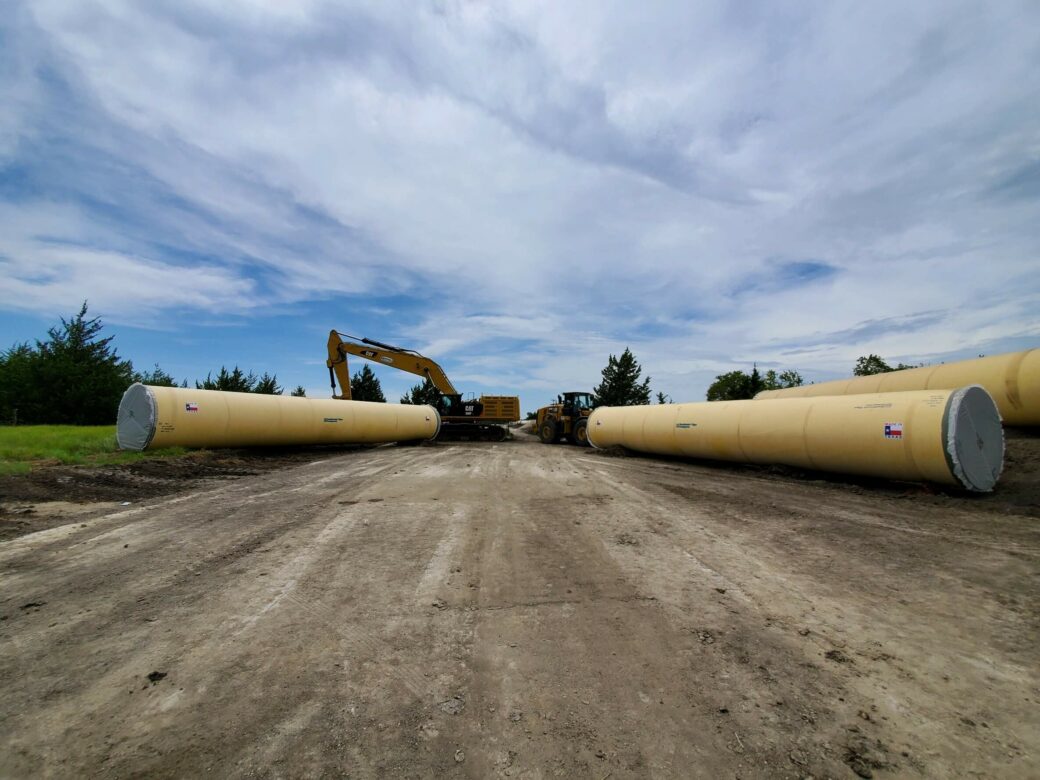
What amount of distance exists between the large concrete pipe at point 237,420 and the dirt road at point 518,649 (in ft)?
25.2

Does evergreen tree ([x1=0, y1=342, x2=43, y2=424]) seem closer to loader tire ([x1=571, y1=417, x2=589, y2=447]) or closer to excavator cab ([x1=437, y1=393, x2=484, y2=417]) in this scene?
excavator cab ([x1=437, y1=393, x2=484, y2=417])

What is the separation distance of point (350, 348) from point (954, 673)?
21946 millimetres

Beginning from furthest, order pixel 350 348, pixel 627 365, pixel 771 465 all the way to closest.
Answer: pixel 627 365 → pixel 350 348 → pixel 771 465

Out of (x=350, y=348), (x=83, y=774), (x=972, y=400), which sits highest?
(x=350, y=348)

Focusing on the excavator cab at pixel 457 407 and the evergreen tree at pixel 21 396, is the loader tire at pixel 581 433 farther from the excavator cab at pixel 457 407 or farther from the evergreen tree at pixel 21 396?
the evergreen tree at pixel 21 396

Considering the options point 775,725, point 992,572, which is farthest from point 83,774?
point 992,572

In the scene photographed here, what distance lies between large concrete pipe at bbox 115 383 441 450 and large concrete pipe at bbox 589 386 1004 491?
1162cm

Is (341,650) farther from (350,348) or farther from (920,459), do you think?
(350,348)

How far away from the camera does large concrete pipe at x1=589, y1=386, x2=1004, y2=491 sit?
7668mm

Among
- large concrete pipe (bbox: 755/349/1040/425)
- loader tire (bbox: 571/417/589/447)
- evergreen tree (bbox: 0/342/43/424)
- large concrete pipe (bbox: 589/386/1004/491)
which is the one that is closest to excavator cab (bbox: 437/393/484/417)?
loader tire (bbox: 571/417/589/447)

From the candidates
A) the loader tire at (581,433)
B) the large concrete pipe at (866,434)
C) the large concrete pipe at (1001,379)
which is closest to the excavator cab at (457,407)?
the loader tire at (581,433)

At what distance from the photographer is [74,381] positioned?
85.1ft

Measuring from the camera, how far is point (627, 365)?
4384cm

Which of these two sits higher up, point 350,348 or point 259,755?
point 350,348
